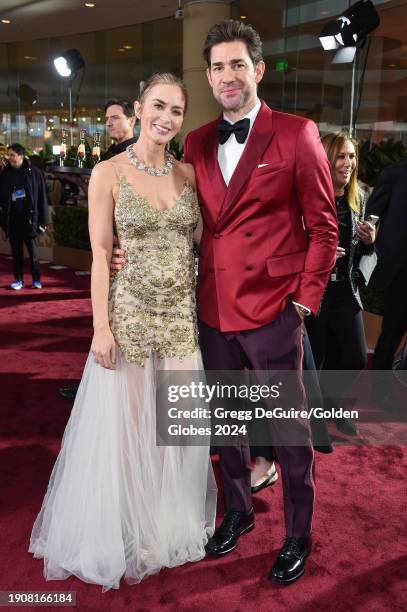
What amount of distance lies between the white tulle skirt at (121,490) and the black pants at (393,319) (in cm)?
188

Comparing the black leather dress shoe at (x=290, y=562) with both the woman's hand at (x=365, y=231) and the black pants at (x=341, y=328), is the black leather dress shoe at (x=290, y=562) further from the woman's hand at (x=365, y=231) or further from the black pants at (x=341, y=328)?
the woman's hand at (x=365, y=231)

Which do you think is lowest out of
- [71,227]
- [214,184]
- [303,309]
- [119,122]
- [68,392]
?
[68,392]

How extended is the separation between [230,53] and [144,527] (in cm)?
163

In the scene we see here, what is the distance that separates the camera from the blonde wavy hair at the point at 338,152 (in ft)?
10.0

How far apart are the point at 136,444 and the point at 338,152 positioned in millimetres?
1805

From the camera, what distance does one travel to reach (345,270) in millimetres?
3209

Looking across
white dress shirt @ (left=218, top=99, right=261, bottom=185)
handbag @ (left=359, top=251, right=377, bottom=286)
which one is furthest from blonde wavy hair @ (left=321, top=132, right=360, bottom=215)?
white dress shirt @ (left=218, top=99, right=261, bottom=185)

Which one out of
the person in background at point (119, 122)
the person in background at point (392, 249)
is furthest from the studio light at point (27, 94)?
the person in background at point (392, 249)

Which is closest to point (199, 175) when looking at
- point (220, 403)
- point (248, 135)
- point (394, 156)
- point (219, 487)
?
point (248, 135)

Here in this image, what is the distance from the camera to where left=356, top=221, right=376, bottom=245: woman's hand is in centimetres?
314

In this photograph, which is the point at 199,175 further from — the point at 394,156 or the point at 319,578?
the point at 394,156

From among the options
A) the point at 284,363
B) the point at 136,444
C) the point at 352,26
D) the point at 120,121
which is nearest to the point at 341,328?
the point at 284,363

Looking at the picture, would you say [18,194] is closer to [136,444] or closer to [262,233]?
[136,444]

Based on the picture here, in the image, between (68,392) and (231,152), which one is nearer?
(231,152)
